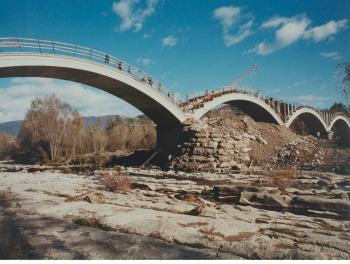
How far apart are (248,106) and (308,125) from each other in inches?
1264

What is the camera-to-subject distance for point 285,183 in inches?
496

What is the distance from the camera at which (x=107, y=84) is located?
21.9 meters

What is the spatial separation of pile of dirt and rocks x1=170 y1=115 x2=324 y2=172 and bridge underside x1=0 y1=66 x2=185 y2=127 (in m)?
2.60

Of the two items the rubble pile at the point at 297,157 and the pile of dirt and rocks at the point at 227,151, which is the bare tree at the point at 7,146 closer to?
Answer: the pile of dirt and rocks at the point at 227,151

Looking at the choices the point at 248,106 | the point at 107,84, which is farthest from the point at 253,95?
the point at 107,84

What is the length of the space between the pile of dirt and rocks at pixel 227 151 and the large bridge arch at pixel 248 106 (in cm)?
189

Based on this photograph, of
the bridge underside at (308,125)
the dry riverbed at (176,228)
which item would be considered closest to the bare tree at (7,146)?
the dry riverbed at (176,228)

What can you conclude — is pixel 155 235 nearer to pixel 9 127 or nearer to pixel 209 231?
pixel 209 231

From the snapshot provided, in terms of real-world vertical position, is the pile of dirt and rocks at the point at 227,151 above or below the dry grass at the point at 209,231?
above

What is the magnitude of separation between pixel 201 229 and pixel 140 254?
1694 millimetres

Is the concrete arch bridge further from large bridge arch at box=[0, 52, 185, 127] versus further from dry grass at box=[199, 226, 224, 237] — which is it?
dry grass at box=[199, 226, 224, 237]

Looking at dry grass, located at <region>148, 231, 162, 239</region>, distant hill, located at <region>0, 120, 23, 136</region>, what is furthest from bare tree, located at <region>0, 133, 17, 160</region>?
dry grass, located at <region>148, 231, 162, 239</region>

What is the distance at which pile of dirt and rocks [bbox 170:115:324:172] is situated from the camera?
865 inches

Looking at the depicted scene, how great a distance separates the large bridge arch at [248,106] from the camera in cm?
2925
